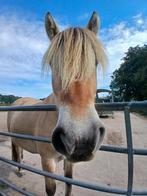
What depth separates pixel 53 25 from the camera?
6.75 feet

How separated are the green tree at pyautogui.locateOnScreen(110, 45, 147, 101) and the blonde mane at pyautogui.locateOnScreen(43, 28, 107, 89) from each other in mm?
31183

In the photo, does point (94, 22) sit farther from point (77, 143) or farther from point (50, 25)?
point (77, 143)

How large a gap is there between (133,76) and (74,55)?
3508cm

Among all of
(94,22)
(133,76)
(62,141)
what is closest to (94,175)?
(94,22)

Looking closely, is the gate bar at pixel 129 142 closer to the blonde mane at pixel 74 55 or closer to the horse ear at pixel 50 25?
the blonde mane at pixel 74 55

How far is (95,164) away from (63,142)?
3837 millimetres

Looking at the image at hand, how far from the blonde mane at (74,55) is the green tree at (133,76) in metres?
31.2

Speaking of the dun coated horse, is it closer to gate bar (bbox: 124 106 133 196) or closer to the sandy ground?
gate bar (bbox: 124 106 133 196)

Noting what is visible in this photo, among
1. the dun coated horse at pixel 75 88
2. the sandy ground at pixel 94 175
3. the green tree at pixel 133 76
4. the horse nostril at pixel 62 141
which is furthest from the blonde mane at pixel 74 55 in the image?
the green tree at pixel 133 76

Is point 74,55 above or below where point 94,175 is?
above

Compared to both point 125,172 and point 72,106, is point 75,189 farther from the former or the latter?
point 72,106

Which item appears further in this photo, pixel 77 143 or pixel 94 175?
pixel 94 175

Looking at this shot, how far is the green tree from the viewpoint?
32906 mm

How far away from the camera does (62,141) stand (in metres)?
1.37
